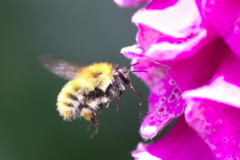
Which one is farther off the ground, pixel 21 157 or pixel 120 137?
pixel 21 157

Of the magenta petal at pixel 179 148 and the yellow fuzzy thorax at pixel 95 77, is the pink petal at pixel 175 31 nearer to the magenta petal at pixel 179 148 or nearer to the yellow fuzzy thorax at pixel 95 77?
the magenta petal at pixel 179 148

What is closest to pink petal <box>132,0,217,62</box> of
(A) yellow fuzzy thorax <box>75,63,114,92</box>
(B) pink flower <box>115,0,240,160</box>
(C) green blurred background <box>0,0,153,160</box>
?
(B) pink flower <box>115,0,240,160</box>

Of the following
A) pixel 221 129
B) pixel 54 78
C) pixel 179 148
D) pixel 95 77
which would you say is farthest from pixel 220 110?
pixel 54 78

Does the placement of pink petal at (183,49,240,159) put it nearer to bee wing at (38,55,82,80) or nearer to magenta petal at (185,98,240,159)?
magenta petal at (185,98,240,159)

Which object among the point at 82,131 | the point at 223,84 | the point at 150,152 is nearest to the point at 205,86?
the point at 223,84

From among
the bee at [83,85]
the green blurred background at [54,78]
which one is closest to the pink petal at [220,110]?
the bee at [83,85]

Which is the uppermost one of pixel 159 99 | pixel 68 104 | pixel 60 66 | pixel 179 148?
pixel 60 66

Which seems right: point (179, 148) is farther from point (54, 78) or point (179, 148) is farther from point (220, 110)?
point (54, 78)

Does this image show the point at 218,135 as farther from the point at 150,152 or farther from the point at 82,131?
the point at 82,131
